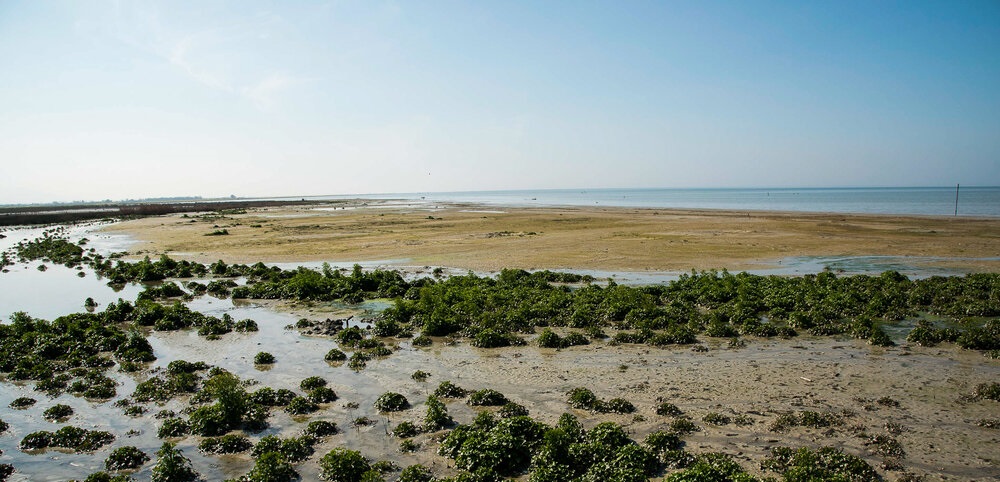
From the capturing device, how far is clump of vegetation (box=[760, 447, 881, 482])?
307 inches

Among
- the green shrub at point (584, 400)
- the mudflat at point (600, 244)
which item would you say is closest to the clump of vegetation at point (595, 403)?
the green shrub at point (584, 400)

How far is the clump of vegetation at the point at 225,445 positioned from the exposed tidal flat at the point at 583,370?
0.56ft

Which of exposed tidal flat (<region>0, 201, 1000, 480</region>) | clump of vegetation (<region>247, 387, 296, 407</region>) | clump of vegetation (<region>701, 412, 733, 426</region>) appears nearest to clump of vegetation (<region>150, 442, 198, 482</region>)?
exposed tidal flat (<region>0, 201, 1000, 480</region>)

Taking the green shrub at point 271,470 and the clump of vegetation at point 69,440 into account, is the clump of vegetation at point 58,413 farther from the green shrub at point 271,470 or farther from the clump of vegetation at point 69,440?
the green shrub at point 271,470

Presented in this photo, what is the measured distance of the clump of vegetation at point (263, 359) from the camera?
585 inches

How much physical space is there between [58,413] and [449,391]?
8.71m

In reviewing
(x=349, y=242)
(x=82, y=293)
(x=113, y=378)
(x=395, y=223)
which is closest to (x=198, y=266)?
(x=82, y=293)

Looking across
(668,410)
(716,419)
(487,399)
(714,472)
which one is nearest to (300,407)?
(487,399)

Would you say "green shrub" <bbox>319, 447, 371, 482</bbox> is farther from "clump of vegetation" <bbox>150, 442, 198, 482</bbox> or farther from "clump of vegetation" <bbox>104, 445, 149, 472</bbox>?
"clump of vegetation" <bbox>104, 445, 149, 472</bbox>

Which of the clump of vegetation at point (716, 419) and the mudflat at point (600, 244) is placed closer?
the clump of vegetation at point (716, 419)

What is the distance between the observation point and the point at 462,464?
888 cm

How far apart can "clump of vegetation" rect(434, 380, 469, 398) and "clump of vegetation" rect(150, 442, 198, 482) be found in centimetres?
506

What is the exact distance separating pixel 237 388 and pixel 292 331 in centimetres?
609

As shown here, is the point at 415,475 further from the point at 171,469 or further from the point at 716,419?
the point at 716,419
